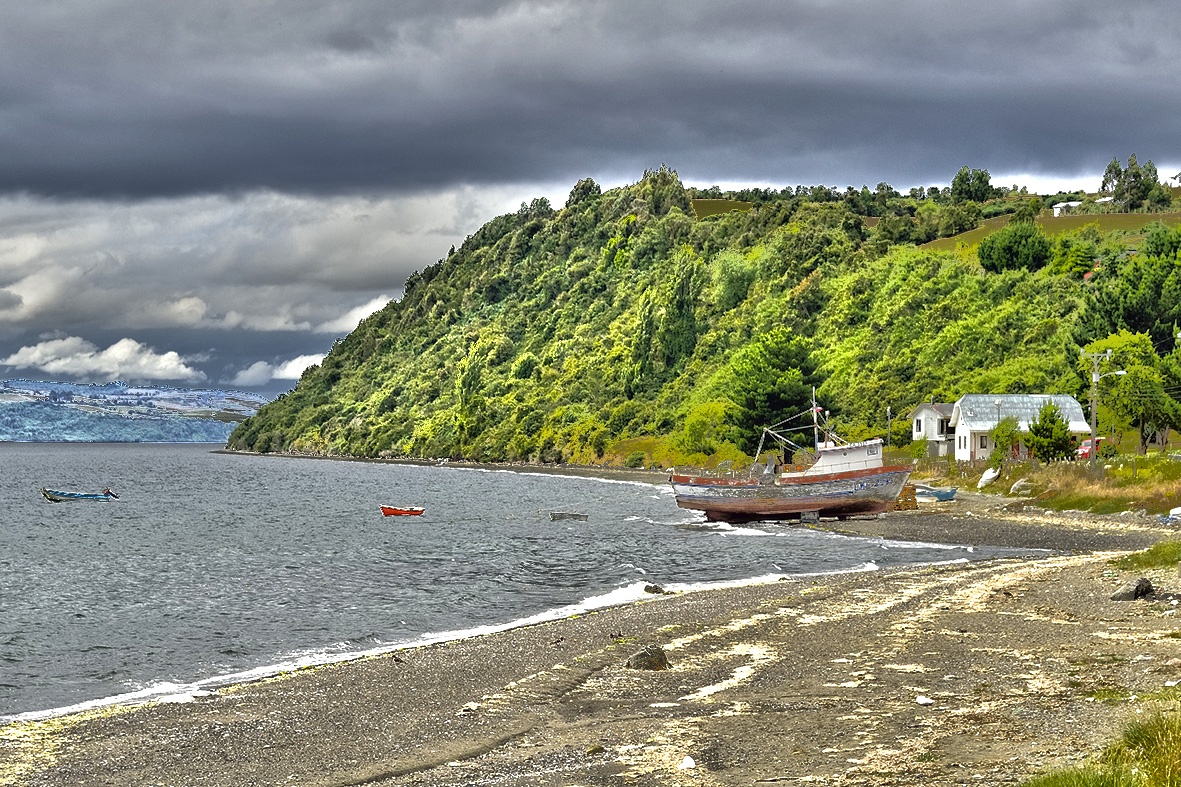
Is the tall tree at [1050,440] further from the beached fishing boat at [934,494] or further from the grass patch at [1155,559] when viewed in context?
the grass patch at [1155,559]

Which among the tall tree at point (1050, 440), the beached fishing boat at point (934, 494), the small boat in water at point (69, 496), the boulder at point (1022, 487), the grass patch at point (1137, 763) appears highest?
the tall tree at point (1050, 440)

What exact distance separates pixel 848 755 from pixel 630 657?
11.8 metres

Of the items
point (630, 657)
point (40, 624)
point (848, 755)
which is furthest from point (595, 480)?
point (848, 755)

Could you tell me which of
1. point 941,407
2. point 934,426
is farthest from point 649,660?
point 941,407

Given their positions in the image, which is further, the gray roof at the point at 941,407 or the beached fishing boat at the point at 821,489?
the gray roof at the point at 941,407

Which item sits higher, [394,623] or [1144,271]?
[1144,271]

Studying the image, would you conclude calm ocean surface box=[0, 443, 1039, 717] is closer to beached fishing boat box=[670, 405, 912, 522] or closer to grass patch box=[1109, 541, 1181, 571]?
beached fishing boat box=[670, 405, 912, 522]

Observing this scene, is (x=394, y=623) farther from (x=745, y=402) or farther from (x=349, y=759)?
(x=745, y=402)

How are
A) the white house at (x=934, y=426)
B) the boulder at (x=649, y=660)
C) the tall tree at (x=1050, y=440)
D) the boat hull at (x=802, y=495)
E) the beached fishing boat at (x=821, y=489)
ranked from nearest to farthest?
1. the boulder at (x=649, y=660)
2. the beached fishing boat at (x=821, y=489)
3. the boat hull at (x=802, y=495)
4. the tall tree at (x=1050, y=440)
5. the white house at (x=934, y=426)

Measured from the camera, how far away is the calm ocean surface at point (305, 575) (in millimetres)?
36750

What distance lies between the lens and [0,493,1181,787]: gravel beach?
62.7 ft

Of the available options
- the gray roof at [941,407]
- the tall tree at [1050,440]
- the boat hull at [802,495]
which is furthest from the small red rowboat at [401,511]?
the gray roof at [941,407]

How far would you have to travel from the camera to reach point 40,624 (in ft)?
149

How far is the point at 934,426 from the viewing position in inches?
5364
